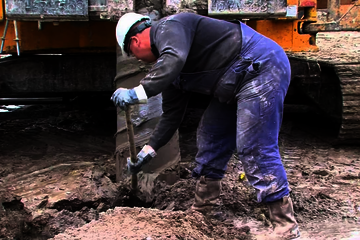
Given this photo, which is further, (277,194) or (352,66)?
(352,66)

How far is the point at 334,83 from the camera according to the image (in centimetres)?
421

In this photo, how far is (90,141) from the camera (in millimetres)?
4578

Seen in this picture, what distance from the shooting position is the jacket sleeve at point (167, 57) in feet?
6.96

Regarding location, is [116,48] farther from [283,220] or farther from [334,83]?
[334,83]

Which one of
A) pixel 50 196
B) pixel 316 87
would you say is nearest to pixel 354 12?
pixel 316 87

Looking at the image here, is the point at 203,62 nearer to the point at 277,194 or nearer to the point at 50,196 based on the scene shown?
the point at 277,194

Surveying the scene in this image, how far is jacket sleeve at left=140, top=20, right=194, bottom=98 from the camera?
83.5 inches

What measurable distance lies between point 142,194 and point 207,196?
1.67ft

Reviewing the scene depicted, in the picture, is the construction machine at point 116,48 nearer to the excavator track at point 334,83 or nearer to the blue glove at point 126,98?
the excavator track at point 334,83

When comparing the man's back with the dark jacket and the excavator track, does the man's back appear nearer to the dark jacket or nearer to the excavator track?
the dark jacket

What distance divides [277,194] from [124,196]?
122cm

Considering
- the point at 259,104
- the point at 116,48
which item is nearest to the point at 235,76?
the point at 259,104

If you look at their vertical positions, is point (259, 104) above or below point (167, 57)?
below

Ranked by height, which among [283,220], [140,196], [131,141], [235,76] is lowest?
[140,196]
